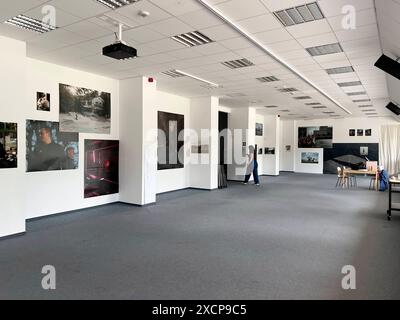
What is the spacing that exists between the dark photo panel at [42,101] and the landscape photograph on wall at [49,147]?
1.01 feet

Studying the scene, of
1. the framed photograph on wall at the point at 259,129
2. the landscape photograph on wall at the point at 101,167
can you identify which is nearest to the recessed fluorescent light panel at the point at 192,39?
the landscape photograph on wall at the point at 101,167

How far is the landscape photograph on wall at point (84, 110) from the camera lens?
662 cm

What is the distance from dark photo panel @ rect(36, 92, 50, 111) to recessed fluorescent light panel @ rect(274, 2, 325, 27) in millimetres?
5013

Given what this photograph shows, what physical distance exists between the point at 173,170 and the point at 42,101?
4.93 m

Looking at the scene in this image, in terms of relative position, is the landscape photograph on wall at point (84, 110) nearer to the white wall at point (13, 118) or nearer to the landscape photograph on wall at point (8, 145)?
the white wall at point (13, 118)

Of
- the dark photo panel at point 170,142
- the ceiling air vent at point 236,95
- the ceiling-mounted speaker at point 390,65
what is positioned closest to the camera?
the ceiling-mounted speaker at point 390,65

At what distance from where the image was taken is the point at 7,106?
4.88m

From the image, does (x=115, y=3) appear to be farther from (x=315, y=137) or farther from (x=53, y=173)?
(x=315, y=137)

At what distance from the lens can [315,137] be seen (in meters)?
17.7

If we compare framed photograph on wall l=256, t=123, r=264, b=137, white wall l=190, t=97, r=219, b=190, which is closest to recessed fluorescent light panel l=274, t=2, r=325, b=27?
white wall l=190, t=97, r=219, b=190

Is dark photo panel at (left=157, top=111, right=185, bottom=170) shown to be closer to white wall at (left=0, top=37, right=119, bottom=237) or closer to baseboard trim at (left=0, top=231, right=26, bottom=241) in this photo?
white wall at (left=0, top=37, right=119, bottom=237)

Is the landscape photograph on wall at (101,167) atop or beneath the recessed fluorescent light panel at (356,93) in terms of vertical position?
beneath

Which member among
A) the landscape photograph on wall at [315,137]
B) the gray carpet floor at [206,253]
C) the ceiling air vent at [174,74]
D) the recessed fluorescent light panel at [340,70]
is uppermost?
the ceiling air vent at [174,74]

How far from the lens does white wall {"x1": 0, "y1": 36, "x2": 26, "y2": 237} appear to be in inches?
191
